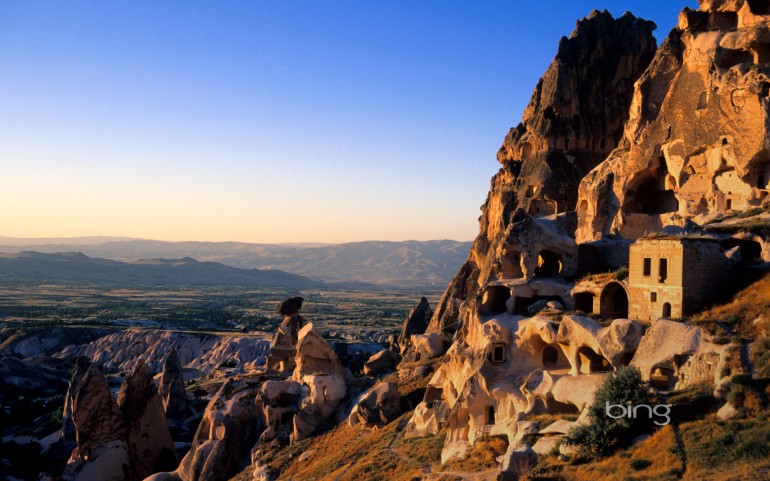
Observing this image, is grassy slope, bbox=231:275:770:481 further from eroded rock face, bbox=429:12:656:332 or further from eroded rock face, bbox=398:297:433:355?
eroded rock face, bbox=398:297:433:355

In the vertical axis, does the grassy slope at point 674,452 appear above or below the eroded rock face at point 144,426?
above

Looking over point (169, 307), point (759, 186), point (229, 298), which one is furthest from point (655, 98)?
point (229, 298)

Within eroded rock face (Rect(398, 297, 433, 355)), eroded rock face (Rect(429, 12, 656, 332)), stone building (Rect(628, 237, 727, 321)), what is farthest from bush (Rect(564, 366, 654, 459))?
eroded rock face (Rect(398, 297, 433, 355))

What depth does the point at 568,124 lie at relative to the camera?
157 ft

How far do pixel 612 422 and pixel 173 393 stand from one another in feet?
88.7

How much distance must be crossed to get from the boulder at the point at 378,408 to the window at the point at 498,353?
17.6 ft

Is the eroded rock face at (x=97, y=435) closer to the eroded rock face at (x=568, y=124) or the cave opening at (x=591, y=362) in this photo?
the cave opening at (x=591, y=362)

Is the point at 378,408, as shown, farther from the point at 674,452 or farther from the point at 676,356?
the point at 674,452

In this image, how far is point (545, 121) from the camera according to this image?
48438 mm

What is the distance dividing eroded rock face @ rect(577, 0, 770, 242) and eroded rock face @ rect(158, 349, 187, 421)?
22.5 metres

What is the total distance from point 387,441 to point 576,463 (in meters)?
10.7

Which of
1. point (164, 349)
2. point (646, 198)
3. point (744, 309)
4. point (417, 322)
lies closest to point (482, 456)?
point (744, 309)

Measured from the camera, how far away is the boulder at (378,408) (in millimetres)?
28750
